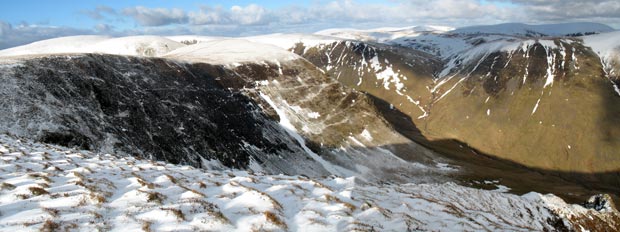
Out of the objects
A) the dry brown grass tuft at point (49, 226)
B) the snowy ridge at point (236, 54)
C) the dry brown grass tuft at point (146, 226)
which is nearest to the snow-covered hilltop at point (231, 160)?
the dry brown grass tuft at point (49, 226)

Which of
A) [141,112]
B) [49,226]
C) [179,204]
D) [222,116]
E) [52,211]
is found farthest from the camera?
[222,116]

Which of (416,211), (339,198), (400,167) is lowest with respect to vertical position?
(400,167)

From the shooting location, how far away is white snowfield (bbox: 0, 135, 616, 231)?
1127cm

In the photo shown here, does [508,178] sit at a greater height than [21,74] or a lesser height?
lesser

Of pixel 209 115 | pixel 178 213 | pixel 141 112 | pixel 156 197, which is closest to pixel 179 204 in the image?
pixel 156 197

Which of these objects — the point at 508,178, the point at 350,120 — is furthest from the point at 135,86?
the point at 508,178

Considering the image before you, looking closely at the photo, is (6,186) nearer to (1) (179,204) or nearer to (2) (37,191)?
(2) (37,191)

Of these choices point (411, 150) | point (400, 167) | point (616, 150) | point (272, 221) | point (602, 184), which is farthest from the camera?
point (616, 150)

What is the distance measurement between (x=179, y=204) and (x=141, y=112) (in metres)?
66.9

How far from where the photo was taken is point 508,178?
12675cm

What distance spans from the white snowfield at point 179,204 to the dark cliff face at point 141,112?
1377 inches

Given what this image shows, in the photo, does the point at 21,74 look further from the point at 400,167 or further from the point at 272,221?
the point at 400,167

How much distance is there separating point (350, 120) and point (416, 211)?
106 meters

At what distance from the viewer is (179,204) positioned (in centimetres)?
1356
